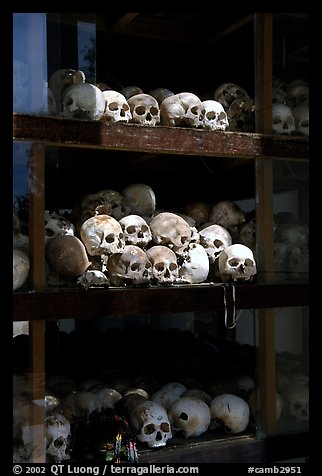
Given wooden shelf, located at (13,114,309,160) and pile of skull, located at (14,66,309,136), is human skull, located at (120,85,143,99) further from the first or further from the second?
wooden shelf, located at (13,114,309,160)

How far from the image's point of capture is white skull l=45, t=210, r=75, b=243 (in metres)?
2.45

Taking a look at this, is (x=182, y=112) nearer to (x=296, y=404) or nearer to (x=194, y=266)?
(x=194, y=266)

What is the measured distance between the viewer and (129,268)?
96.2 inches

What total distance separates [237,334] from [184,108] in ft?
3.49

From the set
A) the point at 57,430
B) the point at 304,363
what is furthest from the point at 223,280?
the point at 57,430

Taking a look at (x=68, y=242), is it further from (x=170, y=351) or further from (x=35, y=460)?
(x=170, y=351)

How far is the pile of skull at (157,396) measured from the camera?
2.32 m

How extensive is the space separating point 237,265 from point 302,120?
0.76 meters

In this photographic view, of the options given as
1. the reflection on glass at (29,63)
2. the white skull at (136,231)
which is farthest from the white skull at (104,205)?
the reflection on glass at (29,63)

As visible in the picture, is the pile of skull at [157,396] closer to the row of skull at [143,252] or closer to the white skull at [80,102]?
the row of skull at [143,252]

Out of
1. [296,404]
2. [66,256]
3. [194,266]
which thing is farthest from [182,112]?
[296,404]

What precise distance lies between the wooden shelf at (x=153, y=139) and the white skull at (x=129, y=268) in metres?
0.41

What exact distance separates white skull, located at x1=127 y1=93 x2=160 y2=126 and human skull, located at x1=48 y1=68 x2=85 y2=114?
29cm

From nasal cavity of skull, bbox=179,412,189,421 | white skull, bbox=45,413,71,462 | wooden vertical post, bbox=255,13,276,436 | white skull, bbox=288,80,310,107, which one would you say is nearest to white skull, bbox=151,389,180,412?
nasal cavity of skull, bbox=179,412,189,421
